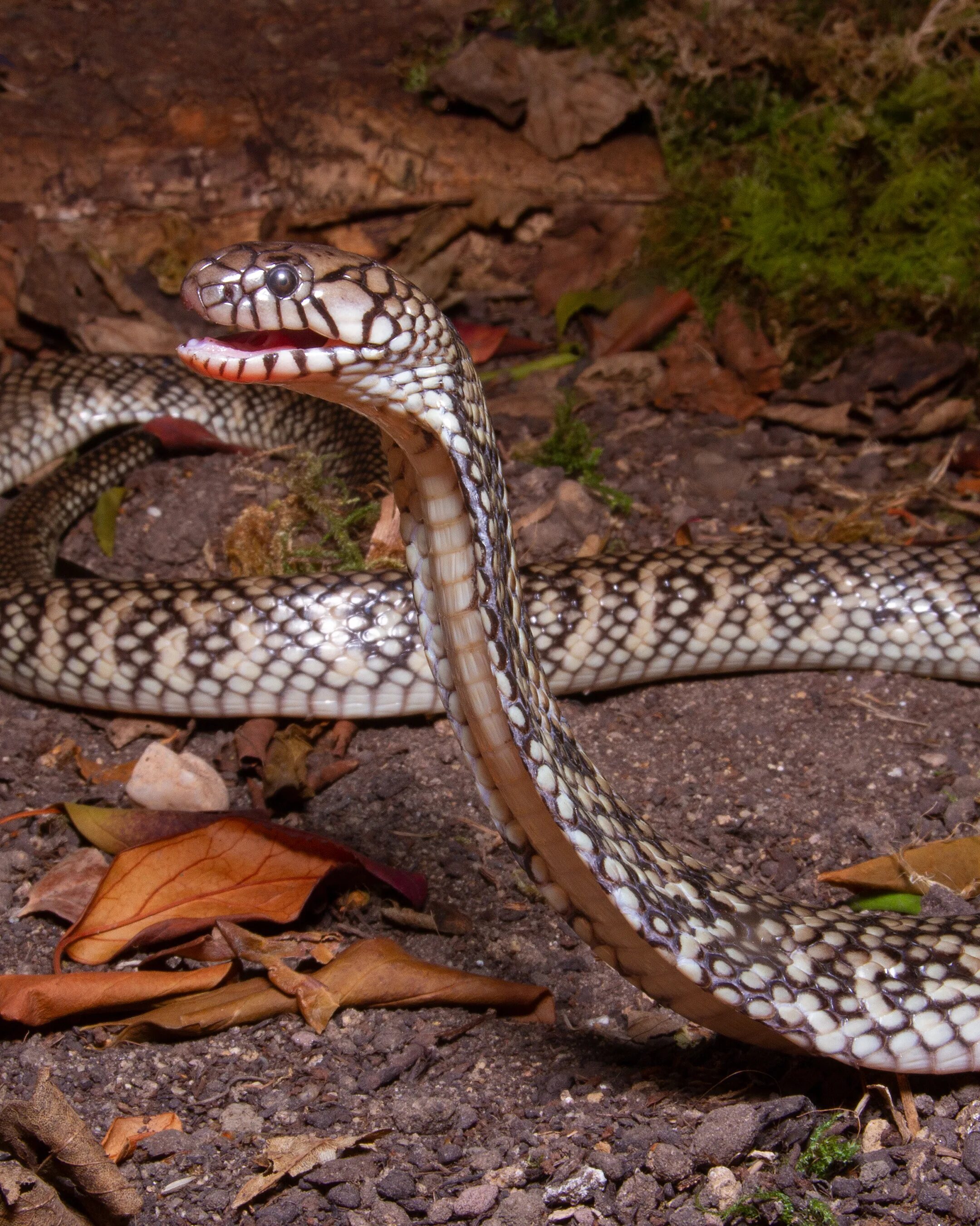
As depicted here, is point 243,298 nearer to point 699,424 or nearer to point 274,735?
point 274,735

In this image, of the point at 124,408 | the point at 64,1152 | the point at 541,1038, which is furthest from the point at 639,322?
the point at 64,1152

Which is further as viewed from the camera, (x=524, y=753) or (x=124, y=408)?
(x=124, y=408)

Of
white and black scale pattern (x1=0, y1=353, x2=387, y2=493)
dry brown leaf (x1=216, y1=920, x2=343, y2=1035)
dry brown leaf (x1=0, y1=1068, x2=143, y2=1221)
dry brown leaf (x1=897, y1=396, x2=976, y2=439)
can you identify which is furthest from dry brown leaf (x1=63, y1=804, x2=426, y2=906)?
dry brown leaf (x1=897, y1=396, x2=976, y2=439)

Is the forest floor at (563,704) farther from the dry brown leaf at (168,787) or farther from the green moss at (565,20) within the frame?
the green moss at (565,20)

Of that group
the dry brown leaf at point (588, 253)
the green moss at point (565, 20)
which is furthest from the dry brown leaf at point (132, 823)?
the green moss at point (565, 20)

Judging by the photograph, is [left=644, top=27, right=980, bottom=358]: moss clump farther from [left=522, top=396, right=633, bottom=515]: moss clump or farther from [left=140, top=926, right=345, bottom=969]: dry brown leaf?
[left=140, top=926, right=345, bottom=969]: dry brown leaf

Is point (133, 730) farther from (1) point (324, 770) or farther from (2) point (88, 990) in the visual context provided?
(2) point (88, 990)
